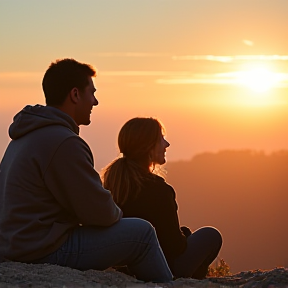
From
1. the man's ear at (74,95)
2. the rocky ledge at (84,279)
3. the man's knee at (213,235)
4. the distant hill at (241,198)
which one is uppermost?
the distant hill at (241,198)

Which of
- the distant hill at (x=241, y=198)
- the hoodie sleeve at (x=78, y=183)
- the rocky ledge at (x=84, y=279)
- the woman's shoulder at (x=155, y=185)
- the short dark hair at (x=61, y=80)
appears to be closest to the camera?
the rocky ledge at (x=84, y=279)

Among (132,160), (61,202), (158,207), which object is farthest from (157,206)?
(61,202)

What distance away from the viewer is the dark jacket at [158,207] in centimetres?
655

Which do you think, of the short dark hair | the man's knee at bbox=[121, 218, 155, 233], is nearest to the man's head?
the short dark hair

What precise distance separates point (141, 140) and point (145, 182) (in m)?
0.34

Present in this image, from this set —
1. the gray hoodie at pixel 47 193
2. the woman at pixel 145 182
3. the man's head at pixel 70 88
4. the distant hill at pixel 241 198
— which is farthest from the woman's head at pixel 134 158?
the distant hill at pixel 241 198

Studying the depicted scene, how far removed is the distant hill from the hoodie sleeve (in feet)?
242

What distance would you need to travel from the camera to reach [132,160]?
21.7 feet

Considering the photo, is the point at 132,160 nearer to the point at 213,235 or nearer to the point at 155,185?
the point at 155,185

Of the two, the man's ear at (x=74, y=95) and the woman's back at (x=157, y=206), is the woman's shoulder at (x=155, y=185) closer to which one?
the woman's back at (x=157, y=206)

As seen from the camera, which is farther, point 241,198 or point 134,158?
point 241,198

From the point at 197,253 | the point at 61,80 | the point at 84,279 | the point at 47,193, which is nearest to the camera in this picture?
the point at 84,279

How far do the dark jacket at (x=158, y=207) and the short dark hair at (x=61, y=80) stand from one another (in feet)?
3.64

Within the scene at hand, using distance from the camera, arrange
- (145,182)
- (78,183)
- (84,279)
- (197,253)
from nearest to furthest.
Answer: (84,279) < (78,183) < (145,182) < (197,253)
